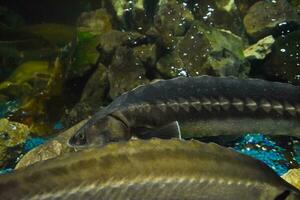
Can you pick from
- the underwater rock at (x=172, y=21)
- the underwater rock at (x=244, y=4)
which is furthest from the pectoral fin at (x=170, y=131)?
the underwater rock at (x=244, y=4)

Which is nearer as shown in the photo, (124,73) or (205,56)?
(205,56)

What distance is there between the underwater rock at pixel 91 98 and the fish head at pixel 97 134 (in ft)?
3.99

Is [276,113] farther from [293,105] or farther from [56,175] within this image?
[56,175]

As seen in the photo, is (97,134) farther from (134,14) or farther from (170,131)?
(134,14)

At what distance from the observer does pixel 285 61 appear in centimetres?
439

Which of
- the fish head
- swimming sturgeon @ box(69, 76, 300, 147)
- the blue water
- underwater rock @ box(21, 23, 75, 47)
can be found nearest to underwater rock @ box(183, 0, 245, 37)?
the blue water

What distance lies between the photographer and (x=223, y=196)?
1940 millimetres

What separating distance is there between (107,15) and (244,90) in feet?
13.9

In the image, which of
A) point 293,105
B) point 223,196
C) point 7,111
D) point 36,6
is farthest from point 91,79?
point 36,6

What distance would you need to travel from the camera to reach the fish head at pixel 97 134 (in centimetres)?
334

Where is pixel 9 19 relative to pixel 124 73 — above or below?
above

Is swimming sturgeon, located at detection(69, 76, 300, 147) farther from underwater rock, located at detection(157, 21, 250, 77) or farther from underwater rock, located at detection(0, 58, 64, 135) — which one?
underwater rock, located at detection(0, 58, 64, 135)

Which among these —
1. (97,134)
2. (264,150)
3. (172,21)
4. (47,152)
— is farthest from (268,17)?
(47,152)

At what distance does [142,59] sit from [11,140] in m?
1.76
